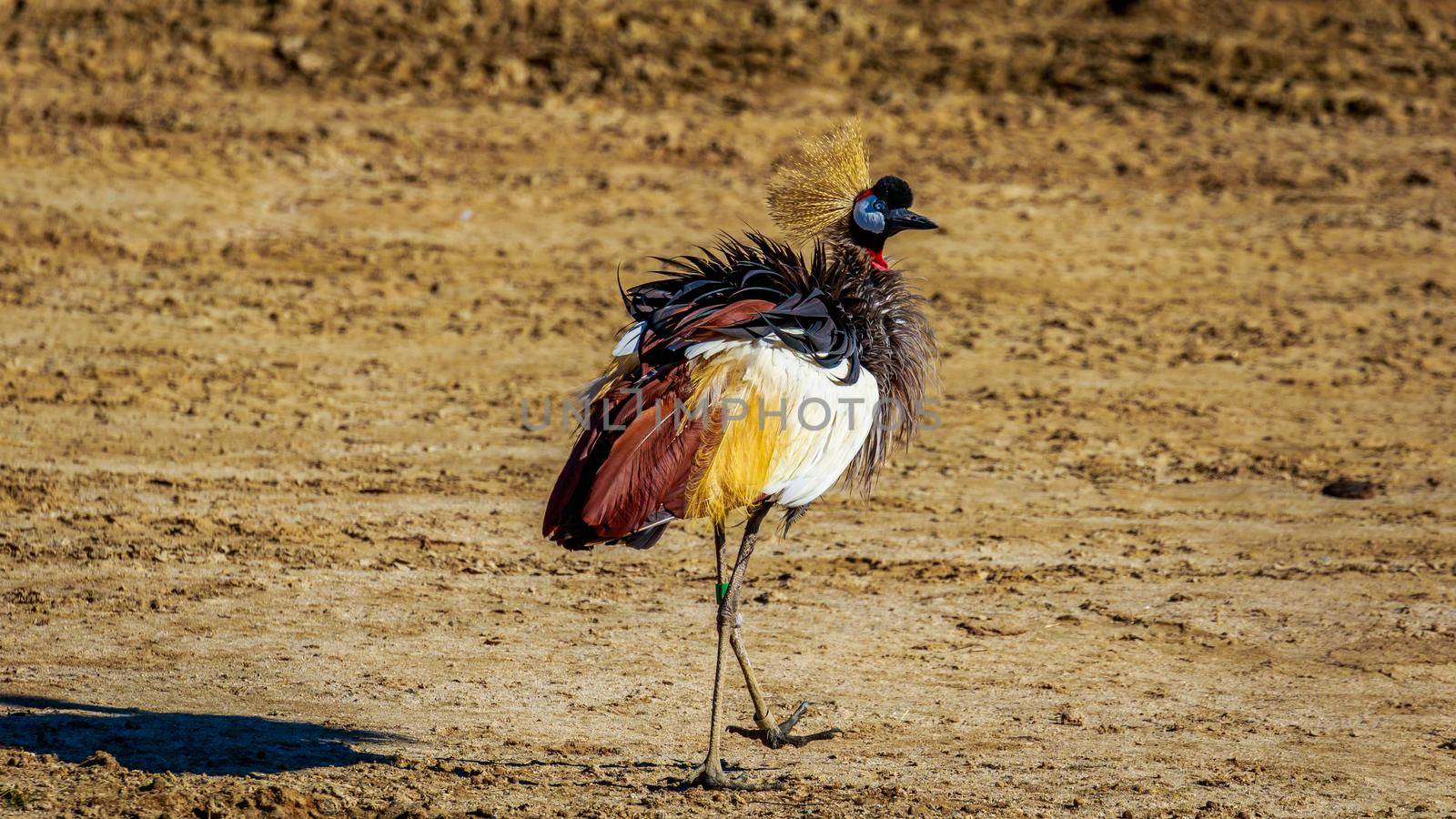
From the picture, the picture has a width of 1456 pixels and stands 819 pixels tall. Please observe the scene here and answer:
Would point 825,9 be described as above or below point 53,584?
above

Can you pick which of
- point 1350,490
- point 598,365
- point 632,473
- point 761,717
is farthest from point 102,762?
point 1350,490

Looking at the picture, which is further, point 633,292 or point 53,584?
point 53,584

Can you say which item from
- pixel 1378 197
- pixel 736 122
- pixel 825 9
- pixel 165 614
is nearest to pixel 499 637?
pixel 165 614

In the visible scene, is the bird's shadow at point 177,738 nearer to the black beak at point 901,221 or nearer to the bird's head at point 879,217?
the bird's head at point 879,217

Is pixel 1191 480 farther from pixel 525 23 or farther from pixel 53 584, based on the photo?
pixel 525 23

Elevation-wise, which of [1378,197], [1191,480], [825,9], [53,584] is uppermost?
[825,9]

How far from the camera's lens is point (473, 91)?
15.2 m

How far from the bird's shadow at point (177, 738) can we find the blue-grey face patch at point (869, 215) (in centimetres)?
247

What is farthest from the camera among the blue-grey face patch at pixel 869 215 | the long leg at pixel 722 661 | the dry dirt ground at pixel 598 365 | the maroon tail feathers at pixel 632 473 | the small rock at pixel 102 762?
the dry dirt ground at pixel 598 365

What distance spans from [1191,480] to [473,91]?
8721 mm

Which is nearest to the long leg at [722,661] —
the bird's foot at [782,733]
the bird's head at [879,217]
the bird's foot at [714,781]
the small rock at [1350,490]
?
the bird's foot at [714,781]

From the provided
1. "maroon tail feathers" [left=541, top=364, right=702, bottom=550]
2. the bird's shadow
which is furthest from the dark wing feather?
the bird's shadow

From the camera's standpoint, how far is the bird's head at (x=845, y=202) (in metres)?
5.70

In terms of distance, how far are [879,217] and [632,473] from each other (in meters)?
1.38
